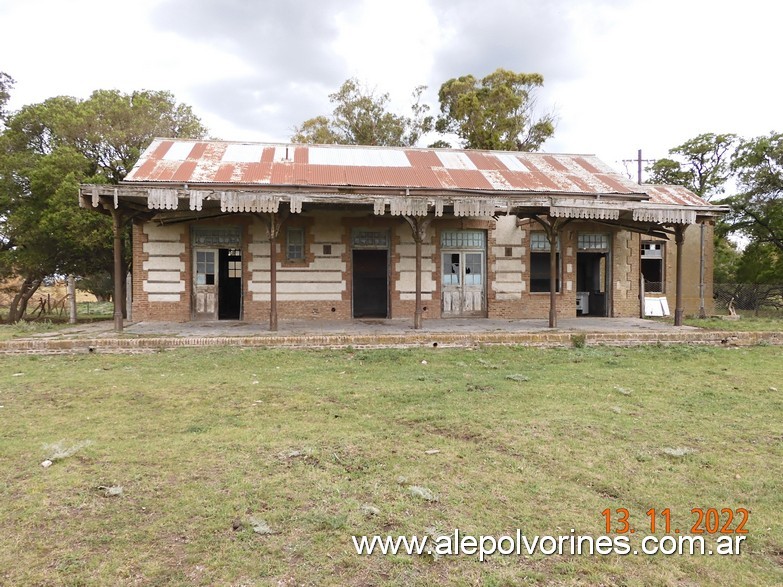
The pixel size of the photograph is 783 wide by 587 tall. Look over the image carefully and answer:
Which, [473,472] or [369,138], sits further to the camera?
[369,138]

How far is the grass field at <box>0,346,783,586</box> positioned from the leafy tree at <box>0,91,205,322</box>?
34.7 feet

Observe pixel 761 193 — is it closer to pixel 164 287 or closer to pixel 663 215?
pixel 663 215

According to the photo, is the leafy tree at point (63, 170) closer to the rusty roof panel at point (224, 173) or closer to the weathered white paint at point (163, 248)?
the weathered white paint at point (163, 248)

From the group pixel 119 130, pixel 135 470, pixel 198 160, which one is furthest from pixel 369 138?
pixel 135 470

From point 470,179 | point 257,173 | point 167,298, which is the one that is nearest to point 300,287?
point 257,173

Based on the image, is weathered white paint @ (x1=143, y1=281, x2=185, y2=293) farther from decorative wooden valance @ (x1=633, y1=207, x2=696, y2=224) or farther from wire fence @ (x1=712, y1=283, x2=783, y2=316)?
wire fence @ (x1=712, y1=283, x2=783, y2=316)

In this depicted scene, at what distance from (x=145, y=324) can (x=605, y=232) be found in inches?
512

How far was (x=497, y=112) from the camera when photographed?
1010 inches

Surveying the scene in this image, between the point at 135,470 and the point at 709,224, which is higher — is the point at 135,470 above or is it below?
below

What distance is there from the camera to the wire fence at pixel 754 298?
20250 mm

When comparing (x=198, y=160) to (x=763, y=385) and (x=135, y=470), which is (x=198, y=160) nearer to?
(x=135, y=470)

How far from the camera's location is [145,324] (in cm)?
1187

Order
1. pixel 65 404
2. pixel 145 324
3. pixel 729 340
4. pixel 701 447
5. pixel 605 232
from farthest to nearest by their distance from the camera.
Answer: pixel 605 232 < pixel 145 324 < pixel 729 340 < pixel 65 404 < pixel 701 447

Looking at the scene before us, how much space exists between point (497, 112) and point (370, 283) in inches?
580
